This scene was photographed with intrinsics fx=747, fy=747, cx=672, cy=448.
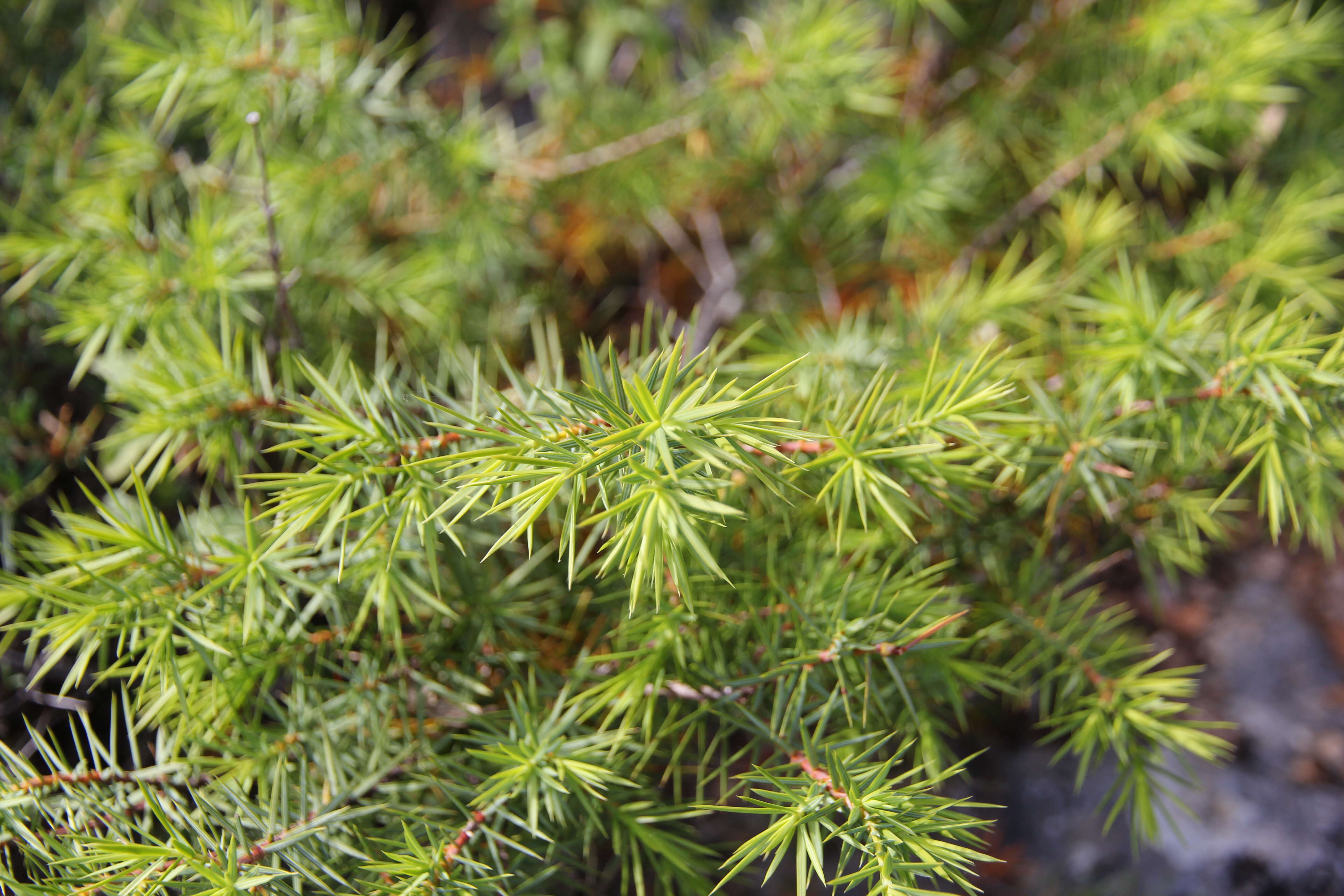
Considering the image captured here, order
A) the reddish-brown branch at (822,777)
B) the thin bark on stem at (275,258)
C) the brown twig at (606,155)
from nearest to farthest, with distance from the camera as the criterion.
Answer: the reddish-brown branch at (822,777) < the thin bark on stem at (275,258) < the brown twig at (606,155)

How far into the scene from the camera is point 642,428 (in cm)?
40

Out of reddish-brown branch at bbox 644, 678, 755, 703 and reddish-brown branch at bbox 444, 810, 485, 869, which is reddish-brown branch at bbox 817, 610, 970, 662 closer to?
reddish-brown branch at bbox 644, 678, 755, 703

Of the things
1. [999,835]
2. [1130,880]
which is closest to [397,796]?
[999,835]

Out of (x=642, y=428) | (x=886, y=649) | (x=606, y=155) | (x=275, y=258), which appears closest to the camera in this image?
(x=642, y=428)

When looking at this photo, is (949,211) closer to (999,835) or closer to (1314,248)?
(1314,248)

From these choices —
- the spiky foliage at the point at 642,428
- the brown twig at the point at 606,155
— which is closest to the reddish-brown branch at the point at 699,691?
the spiky foliage at the point at 642,428

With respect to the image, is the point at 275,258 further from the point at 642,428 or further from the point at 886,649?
the point at 886,649

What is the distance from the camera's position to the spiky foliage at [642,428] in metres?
0.49

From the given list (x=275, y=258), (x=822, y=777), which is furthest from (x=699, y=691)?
(x=275, y=258)

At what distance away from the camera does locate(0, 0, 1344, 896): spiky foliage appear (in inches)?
19.4

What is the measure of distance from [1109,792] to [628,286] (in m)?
0.93

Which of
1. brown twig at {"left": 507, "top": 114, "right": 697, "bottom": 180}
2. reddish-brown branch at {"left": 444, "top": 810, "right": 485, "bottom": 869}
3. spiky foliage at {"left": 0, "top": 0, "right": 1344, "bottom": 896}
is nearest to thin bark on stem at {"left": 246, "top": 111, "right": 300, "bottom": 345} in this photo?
spiky foliage at {"left": 0, "top": 0, "right": 1344, "bottom": 896}

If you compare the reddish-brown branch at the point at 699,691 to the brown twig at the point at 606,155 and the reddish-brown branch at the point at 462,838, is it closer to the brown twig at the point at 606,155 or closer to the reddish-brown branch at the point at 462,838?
the reddish-brown branch at the point at 462,838

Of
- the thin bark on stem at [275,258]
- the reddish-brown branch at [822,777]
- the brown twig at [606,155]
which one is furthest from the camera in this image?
the brown twig at [606,155]
